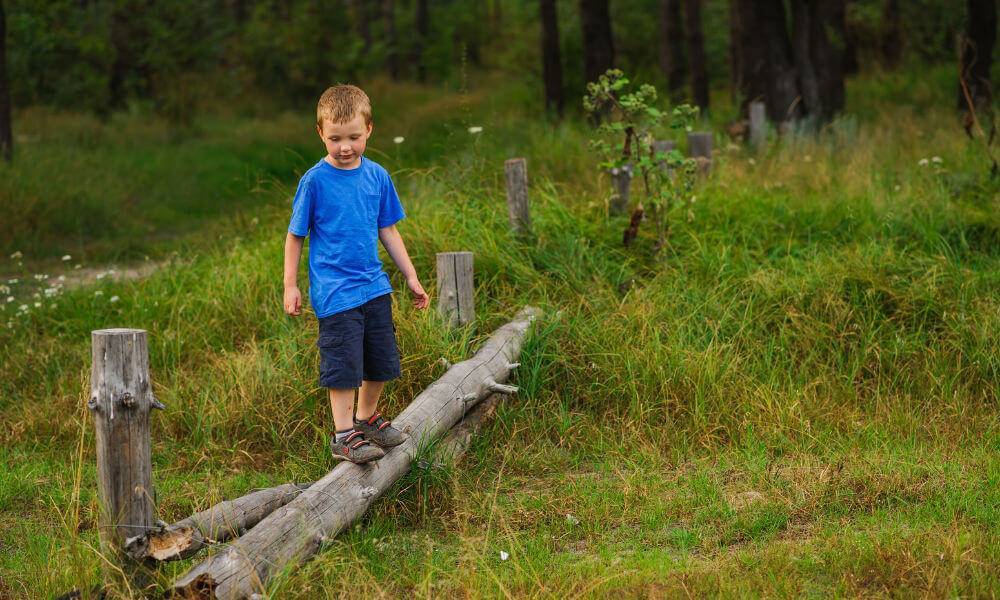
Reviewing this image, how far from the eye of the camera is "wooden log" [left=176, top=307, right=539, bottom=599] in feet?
11.6

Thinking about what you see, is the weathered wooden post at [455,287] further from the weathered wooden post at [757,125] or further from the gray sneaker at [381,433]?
the weathered wooden post at [757,125]

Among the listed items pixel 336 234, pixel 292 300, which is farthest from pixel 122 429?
pixel 336 234

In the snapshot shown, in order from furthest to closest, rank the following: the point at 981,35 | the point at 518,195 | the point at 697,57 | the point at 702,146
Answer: the point at 697,57
the point at 981,35
the point at 702,146
the point at 518,195

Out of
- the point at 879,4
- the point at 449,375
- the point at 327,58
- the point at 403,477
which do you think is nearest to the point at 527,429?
the point at 449,375

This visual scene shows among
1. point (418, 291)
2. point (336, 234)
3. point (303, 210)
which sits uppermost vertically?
point (303, 210)

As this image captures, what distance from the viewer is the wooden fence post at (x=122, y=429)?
3514 millimetres

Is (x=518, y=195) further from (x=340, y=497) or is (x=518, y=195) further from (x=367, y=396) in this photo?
(x=340, y=497)

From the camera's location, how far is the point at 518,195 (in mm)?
7191

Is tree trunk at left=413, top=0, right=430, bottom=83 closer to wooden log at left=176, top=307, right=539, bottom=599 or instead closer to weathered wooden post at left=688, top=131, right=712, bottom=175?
weathered wooden post at left=688, top=131, right=712, bottom=175

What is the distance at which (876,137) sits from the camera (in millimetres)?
11180

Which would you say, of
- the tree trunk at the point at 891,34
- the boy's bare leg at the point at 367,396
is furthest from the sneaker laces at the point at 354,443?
the tree trunk at the point at 891,34

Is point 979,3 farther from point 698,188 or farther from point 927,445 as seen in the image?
point 927,445

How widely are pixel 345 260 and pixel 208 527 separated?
51.2 inches

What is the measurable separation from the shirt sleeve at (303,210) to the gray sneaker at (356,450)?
944 millimetres
